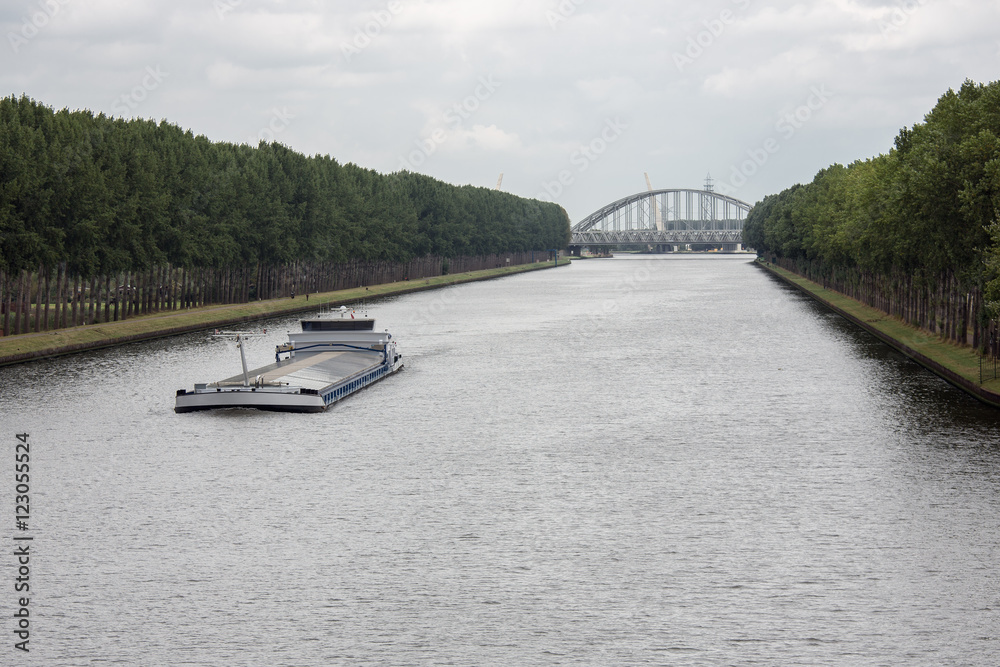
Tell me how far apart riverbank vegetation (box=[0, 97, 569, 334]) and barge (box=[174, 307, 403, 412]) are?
20490mm

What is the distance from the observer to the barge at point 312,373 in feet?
140

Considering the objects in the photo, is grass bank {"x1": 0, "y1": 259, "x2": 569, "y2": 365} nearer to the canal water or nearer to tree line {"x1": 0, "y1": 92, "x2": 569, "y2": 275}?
tree line {"x1": 0, "y1": 92, "x2": 569, "y2": 275}

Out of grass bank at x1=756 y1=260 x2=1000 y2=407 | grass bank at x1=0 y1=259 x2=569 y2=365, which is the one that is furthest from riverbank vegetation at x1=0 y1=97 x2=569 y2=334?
grass bank at x1=756 y1=260 x2=1000 y2=407

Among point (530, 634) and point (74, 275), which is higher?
point (74, 275)

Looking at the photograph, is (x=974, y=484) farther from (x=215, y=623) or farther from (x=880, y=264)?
(x=880, y=264)

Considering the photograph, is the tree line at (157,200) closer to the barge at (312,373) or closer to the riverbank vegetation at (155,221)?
the riverbank vegetation at (155,221)

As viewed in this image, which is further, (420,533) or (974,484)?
(974,484)

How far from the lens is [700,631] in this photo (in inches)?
701

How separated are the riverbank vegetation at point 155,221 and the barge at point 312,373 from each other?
20490 millimetres

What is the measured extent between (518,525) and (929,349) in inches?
1697

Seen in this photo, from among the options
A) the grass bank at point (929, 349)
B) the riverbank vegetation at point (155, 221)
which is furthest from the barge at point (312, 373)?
the grass bank at point (929, 349)

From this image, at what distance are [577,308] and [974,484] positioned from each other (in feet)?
272

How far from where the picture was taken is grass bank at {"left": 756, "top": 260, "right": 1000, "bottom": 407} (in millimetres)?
45938

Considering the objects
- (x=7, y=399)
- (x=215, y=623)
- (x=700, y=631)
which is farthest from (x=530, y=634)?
(x=7, y=399)
